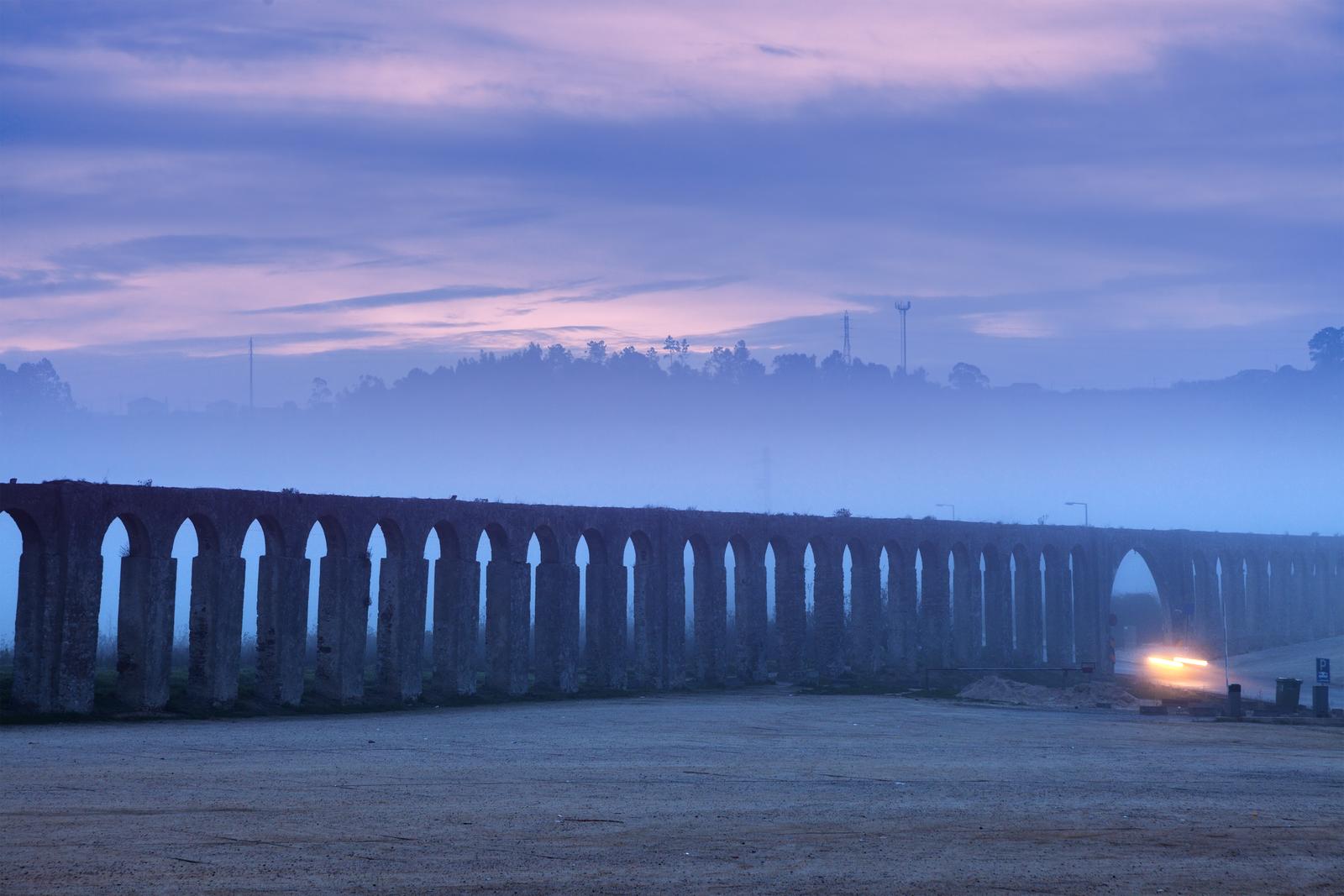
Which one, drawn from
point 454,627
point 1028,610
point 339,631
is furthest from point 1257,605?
point 339,631

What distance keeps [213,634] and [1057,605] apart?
136ft

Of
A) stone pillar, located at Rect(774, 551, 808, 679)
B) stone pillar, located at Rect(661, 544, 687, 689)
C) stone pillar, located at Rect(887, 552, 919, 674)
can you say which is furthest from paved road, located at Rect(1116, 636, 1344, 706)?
A: stone pillar, located at Rect(661, 544, 687, 689)

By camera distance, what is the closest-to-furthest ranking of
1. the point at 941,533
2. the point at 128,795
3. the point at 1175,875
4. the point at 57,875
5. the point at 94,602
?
the point at 57,875, the point at 1175,875, the point at 128,795, the point at 94,602, the point at 941,533

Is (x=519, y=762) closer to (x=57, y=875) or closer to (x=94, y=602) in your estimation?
(x=57, y=875)

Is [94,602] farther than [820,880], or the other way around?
[94,602]

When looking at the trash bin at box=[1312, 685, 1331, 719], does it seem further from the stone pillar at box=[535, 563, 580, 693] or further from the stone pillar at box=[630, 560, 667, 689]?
the stone pillar at box=[535, 563, 580, 693]

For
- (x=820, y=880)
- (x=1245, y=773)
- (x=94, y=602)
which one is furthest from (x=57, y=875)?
(x=94, y=602)

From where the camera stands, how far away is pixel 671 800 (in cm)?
1744

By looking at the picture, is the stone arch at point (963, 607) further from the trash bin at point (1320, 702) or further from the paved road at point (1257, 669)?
the trash bin at point (1320, 702)

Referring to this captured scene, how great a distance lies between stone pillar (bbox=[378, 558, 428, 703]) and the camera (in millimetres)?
36531

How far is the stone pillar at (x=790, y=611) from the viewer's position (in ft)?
163

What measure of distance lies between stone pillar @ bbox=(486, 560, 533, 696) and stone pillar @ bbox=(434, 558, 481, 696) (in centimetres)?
119

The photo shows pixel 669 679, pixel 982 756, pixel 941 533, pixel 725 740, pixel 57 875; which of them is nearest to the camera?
pixel 57 875

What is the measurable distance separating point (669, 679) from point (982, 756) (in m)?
22.3
